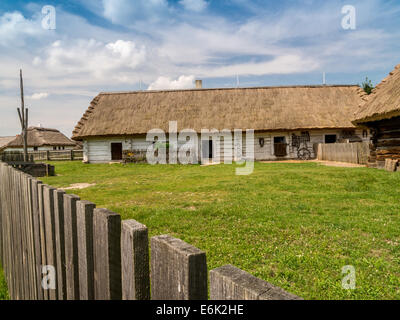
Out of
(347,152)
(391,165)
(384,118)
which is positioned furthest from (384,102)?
(347,152)

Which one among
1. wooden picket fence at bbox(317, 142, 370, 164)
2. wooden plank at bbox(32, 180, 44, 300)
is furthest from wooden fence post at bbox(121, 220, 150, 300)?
wooden picket fence at bbox(317, 142, 370, 164)

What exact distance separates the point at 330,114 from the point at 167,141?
43.8 ft

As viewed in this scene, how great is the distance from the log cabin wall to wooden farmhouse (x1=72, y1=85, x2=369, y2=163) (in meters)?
9.02

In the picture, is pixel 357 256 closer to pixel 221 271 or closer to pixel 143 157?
pixel 221 271

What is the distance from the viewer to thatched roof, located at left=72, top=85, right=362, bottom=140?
25344mm

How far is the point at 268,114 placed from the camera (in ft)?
85.3

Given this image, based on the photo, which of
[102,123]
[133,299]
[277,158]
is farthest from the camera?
[102,123]

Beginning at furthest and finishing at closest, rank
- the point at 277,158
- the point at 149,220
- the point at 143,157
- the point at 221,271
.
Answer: the point at 277,158, the point at 143,157, the point at 149,220, the point at 221,271

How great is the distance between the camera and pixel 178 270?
99 centimetres

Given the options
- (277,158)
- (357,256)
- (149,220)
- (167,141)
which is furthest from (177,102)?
(357,256)

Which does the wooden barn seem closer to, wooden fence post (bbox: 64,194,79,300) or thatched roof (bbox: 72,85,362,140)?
thatched roof (bbox: 72,85,362,140)

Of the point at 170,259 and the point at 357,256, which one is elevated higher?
the point at 170,259

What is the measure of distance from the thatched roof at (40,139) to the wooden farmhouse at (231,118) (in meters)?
18.5

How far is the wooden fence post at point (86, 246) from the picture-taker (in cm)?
153
